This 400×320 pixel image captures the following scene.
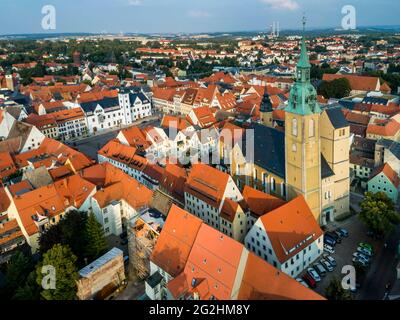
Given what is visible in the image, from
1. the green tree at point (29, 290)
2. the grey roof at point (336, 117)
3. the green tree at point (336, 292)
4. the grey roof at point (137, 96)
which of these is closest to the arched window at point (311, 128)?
the grey roof at point (336, 117)

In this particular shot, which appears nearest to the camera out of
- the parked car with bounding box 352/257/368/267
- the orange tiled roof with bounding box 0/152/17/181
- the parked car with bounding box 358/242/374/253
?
the parked car with bounding box 352/257/368/267

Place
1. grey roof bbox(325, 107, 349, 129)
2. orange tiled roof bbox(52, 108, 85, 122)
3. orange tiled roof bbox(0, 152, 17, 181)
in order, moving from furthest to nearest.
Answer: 1. orange tiled roof bbox(52, 108, 85, 122)
2. orange tiled roof bbox(0, 152, 17, 181)
3. grey roof bbox(325, 107, 349, 129)

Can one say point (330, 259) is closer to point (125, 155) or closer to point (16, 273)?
point (16, 273)

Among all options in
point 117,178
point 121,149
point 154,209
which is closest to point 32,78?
point 121,149

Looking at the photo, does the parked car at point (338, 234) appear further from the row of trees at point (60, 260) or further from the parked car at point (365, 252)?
the row of trees at point (60, 260)

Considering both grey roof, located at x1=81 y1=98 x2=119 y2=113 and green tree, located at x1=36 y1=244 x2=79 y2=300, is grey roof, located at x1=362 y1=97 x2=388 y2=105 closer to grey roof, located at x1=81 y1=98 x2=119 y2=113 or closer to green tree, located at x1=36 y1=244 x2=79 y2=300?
grey roof, located at x1=81 y1=98 x2=119 y2=113

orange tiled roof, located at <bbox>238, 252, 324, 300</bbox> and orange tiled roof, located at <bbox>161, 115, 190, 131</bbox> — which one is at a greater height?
orange tiled roof, located at <bbox>161, 115, 190, 131</bbox>

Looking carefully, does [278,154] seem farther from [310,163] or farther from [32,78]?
[32,78]

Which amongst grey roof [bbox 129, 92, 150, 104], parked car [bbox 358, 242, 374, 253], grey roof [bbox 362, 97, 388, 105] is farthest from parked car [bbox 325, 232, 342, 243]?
grey roof [bbox 129, 92, 150, 104]
